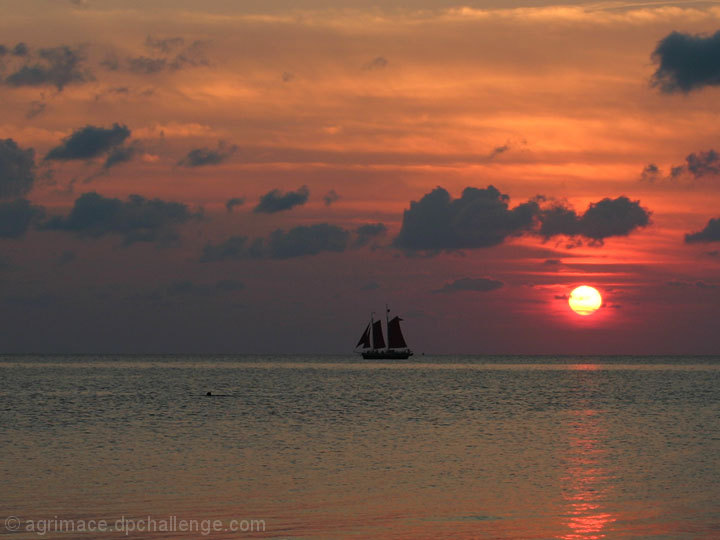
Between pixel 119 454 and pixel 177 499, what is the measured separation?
15026 millimetres

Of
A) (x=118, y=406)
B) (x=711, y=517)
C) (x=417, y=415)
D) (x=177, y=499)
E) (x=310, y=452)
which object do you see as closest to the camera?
(x=711, y=517)

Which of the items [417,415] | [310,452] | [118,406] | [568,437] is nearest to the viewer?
[310,452]

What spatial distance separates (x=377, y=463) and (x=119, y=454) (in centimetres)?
1434

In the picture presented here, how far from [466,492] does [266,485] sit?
8671 millimetres

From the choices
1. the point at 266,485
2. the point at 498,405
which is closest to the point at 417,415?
the point at 498,405

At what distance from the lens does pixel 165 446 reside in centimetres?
5588

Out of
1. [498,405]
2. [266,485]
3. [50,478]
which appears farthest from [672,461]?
[498,405]

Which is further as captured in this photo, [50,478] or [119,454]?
[119,454]

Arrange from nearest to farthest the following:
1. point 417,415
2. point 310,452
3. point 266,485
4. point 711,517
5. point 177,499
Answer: point 711,517 → point 177,499 → point 266,485 → point 310,452 → point 417,415

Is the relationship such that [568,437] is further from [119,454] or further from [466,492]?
[119,454]

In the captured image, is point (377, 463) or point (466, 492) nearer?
point (466, 492)

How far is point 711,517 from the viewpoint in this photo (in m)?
34.7

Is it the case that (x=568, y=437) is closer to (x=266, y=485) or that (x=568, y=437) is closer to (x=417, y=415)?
(x=417, y=415)

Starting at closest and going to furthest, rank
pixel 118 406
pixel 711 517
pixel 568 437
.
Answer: pixel 711 517 < pixel 568 437 < pixel 118 406
